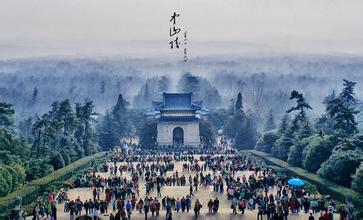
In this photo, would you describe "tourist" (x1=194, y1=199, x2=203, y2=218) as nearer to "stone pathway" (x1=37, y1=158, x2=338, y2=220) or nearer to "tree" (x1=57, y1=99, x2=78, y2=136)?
"stone pathway" (x1=37, y1=158, x2=338, y2=220)

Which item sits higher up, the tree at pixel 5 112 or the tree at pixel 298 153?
the tree at pixel 5 112

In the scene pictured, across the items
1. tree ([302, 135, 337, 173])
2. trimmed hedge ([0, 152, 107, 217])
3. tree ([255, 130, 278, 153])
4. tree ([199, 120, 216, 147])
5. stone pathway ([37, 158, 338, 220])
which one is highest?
tree ([199, 120, 216, 147])

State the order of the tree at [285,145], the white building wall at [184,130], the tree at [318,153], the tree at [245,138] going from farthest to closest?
the white building wall at [184,130] → the tree at [245,138] → the tree at [285,145] → the tree at [318,153]

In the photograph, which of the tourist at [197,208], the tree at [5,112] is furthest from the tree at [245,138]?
the tourist at [197,208]

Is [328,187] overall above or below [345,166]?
below

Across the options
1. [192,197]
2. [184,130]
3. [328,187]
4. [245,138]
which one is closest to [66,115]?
[184,130]

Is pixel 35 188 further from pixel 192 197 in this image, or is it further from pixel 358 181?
pixel 358 181

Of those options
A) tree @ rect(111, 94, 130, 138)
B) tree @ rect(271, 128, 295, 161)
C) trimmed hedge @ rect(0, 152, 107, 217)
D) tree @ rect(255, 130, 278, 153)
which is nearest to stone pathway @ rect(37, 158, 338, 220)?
trimmed hedge @ rect(0, 152, 107, 217)

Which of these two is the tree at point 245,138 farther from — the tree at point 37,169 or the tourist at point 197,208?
the tourist at point 197,208

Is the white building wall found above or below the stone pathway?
above

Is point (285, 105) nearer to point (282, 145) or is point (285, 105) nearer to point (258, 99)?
point (258, 99)

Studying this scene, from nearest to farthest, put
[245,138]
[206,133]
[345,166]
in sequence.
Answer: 1. [345,166]
2. [245,138]
3. [206,133]

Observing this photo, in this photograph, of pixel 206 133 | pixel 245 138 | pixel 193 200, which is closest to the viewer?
pixel 193 200
